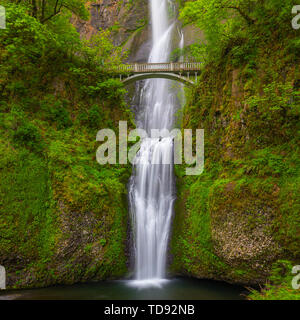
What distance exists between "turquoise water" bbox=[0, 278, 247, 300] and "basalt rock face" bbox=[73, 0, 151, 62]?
2330 centimetres

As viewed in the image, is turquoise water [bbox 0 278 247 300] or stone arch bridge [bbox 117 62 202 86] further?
stone arch bridge [bbox 117 62 202 86]

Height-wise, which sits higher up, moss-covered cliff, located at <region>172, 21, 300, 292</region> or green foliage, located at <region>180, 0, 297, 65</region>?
green foliage, located at <region>180, 0, 297, 65</region>

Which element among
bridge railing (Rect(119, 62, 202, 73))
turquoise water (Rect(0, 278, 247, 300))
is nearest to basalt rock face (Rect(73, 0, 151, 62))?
bridge railing (Rect(119, 62, 202, 73))

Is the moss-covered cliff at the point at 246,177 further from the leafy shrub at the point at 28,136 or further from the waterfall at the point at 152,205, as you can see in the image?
the leafy shrub at the point at 28,136

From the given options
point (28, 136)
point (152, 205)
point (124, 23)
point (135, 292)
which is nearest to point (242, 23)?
point (152, 205)

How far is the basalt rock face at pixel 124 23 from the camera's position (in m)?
27.3

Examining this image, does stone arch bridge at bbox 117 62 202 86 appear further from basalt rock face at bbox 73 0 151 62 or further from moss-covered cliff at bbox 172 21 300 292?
basalt rock face at bbox 73 0 151 62

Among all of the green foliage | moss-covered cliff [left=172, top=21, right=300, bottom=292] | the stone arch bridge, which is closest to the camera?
moss-covered cliff [left=172, top=21, right=300, bottom=292]

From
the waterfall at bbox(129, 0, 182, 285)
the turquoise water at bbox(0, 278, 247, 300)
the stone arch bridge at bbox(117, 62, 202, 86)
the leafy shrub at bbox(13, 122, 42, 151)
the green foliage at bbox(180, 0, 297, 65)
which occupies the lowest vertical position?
the turquoise water at bbox(0, 278, 247, 300)

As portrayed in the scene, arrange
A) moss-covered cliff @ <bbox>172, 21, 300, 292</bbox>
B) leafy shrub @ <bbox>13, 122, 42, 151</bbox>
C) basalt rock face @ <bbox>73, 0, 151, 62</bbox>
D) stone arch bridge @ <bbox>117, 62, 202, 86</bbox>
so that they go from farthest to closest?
basalt rock face @ <bbox>73, 0, 151, 62</bbox> < stone arch bridge @ <bbox>117, 62, 202, 86</bbox> < leafy shrub @ <bbox>13, 122, 42, 151</bbox> < moss-covered cliff @ <bbox>172, 21, 300, 292</bbox>

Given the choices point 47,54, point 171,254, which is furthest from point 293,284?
point 47,54

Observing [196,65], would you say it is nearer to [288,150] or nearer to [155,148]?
[155,148]

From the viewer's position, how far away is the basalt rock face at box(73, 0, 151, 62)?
2734 centimetres

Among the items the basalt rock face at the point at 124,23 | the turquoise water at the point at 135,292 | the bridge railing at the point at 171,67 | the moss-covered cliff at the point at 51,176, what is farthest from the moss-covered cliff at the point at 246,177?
the basalt rock face at the point at 124,23
